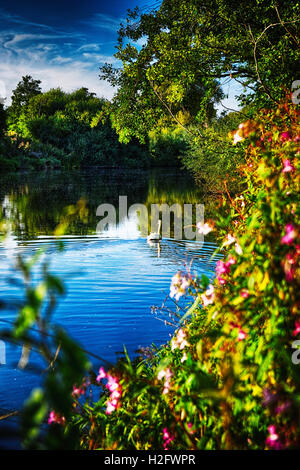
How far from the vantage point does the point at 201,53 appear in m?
10.3

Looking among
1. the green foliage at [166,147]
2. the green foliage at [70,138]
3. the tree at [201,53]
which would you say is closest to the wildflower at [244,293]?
the tree at [201,53]

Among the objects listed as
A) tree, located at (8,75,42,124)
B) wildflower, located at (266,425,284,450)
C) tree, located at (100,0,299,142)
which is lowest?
wildflower, located at (266,425,284,450)

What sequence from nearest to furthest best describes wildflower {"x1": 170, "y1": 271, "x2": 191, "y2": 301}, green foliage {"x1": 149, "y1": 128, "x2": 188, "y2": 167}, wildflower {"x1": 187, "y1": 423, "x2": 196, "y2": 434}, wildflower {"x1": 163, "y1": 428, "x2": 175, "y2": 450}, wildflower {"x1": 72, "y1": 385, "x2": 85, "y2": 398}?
wildflower {"x1": 187, "y1": 423, "x2": 196, "y2": 434} → wildflower {"x1": 163, "y1": 428, "x2": 175, "y2": 450} → wildflower {"x1": 170, "y1": 271, "x2": 191, "y2": 301} → wildflower {"x1": 72, "y1": 385, "x2": 85, "y2": 398} → green foliage {"x1": 149, "y1": 128, "x2": 188, "y2": 167}

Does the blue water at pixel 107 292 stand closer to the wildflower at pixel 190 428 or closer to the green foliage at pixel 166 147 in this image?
the wildflower at pixel 190 428

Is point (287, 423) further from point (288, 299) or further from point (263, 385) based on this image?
point (288, 299)

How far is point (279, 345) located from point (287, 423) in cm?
44

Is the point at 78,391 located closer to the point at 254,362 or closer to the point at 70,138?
the point at 254,362

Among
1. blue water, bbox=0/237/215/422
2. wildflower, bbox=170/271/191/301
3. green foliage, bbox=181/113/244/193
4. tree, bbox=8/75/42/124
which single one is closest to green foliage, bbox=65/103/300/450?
wildflower, bbox=170/271/191/301

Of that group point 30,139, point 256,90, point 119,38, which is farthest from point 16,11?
point 256,90

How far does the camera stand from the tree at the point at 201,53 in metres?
9.31

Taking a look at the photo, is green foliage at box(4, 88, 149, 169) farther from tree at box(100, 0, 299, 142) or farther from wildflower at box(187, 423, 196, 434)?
wildflower at box(187, 423, 196, 434)

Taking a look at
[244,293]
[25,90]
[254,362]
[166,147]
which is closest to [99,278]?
[254,362]

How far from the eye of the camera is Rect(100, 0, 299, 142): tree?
931cm

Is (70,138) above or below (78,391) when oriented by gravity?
above
